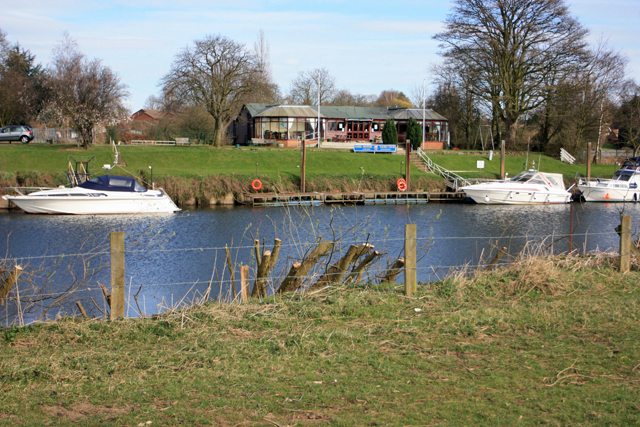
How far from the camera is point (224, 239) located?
2125 cm

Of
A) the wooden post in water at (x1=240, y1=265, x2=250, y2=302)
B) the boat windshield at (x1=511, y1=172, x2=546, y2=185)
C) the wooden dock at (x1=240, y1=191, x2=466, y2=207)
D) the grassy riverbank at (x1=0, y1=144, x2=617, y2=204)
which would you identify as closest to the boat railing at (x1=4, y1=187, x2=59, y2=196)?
the grassy riverbank at (x1=0, y1=144, x2=617, y2=204)

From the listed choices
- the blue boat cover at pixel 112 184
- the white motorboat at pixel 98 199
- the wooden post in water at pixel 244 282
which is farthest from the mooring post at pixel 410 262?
the blue boat cover at pixel 112 184

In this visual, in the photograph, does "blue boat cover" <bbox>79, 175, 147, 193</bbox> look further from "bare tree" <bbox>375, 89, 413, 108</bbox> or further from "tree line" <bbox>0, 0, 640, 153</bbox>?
"bare tree" <bbox>375, 89, 413, 108</bbox>

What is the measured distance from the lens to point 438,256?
16547mm

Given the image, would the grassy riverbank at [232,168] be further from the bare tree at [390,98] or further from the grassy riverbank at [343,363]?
the bare tree at [390,98]

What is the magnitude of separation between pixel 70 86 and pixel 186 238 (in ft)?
77.7

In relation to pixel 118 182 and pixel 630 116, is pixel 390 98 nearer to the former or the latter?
pixel 630 116

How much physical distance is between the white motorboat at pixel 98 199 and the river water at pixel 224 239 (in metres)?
0.67

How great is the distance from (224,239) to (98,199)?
34.8 feet

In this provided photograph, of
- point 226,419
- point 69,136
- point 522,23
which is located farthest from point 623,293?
point 69,136

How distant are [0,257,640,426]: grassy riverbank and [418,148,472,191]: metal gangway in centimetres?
3265

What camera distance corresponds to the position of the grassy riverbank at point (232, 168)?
33094 mm

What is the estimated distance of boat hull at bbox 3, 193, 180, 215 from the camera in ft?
92.3

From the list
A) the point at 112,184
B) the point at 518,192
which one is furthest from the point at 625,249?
the point at 518,192
